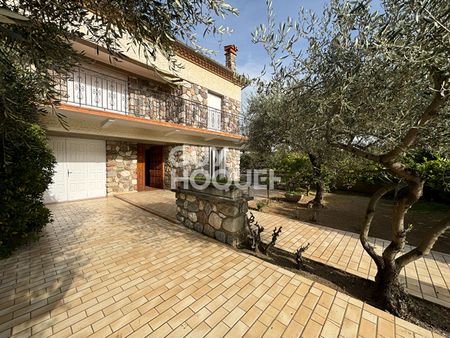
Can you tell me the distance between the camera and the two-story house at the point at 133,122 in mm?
7574

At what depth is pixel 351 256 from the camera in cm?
419

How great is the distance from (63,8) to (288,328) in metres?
4.45

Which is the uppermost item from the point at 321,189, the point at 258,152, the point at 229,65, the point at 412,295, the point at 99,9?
the point at 229,65

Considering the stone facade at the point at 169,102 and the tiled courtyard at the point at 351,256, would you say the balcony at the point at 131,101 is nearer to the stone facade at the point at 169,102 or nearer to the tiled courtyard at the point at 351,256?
the stone facade at the point at 169,102

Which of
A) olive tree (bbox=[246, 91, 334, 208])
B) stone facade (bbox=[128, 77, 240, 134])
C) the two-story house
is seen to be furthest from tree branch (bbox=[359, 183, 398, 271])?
stone facade (bbox=[128, 77, 240, 134])

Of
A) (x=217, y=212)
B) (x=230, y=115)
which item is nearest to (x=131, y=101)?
(x=230, y=115)

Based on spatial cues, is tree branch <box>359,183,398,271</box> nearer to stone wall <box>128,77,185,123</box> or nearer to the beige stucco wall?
stone wall <box>128,77,185,123</box>

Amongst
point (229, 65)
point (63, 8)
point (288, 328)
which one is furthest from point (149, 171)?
point (288, 328)

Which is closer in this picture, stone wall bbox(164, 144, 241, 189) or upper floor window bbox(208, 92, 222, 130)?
stone wall bbox(164, 144, 241, 189)

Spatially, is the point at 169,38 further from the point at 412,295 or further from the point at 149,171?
the point at 149,171

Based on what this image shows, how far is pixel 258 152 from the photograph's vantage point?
27.2 ft

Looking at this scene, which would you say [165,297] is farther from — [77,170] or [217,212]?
[77,170]

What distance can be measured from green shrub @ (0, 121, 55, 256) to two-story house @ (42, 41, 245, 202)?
256 centimetres

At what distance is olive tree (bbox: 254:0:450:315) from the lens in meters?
1.99
